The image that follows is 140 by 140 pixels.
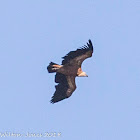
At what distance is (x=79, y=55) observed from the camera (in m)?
21.7

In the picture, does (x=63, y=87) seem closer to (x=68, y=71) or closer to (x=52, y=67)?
(x=68, y=71)

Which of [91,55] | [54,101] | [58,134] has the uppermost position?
[91,55]

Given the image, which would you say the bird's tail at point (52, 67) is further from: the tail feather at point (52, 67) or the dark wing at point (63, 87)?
the dark wing at point (63, 87)

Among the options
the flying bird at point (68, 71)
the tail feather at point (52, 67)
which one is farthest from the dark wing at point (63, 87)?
the tail feather at point (52, 67)

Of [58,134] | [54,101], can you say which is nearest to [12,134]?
[58,134]

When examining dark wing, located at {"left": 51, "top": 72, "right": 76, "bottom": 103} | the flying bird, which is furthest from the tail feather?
dark wing, located at {"left": 51, "top": 72, "right": 76, "bottom": 103}

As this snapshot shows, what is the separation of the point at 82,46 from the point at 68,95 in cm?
268

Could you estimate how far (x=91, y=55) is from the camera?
71.0 ft

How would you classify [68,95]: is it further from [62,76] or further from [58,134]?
[58,134]

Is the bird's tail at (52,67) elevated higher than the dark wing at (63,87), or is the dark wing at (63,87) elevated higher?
the bird's tail at (52,67)

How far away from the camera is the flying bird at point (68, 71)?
21500 mm

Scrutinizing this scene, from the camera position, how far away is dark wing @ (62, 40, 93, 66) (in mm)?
21297

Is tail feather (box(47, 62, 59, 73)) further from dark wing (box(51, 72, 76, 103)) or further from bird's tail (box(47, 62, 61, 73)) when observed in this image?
dark wing (box(51, 72, 76, 103))

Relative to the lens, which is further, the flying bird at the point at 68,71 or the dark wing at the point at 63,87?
the dark wing at the point at 63,87
